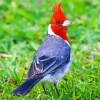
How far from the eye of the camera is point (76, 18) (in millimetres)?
8992

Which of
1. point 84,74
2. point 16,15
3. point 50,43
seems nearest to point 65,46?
point 50,43

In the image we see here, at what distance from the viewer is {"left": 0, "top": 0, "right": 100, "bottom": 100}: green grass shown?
249 inches

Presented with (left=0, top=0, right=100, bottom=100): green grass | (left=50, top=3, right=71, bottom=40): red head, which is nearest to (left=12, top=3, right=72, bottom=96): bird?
(left=50, top=3, right=71, bottom=40): red head

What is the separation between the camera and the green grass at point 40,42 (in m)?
6.33

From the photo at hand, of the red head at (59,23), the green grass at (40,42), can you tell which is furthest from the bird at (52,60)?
the green grass at (40,42)

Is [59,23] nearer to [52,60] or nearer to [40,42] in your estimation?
[52,60]

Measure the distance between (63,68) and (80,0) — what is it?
3729 mm

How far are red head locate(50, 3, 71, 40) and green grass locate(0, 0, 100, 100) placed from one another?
1.85ft

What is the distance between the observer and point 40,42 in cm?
Result: 819

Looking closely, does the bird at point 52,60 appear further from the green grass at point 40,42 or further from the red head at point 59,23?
the green grass at point 40,42

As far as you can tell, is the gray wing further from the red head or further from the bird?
the red head

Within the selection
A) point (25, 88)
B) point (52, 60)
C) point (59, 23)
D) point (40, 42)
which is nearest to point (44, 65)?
point (52, 60)

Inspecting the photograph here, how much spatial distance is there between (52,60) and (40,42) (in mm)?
2124

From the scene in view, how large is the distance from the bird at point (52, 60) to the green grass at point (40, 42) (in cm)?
→ 27
